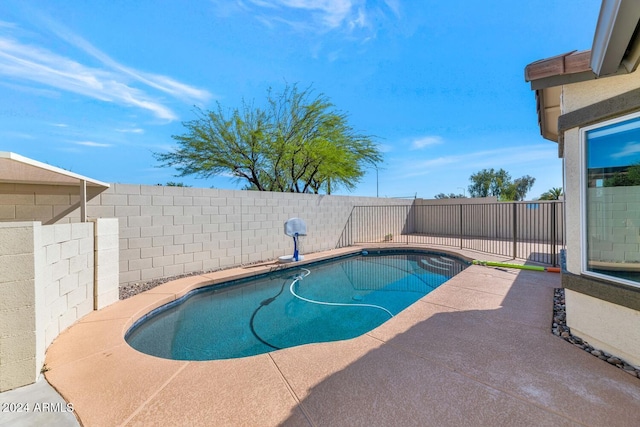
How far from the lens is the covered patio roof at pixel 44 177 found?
2.58m

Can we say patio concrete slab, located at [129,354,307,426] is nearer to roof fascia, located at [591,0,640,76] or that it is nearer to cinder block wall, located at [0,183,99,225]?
roof fascia, located at [591,0,640,76]

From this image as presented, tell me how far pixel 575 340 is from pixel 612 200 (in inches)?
57.2

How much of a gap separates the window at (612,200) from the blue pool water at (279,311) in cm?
266

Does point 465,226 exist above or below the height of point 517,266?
above

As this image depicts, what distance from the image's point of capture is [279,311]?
4.35m

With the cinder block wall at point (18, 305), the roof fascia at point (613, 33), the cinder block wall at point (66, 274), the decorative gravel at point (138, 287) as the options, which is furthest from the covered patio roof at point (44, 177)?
the roof fascia at point (613, 33)

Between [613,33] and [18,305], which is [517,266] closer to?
[613,33]

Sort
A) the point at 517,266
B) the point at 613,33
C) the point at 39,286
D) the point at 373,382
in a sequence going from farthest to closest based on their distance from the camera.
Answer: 1. the point at 517,266
2. the point at 39,286
3. the point at 373,382
4. the point at 613,33

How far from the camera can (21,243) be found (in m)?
2.02

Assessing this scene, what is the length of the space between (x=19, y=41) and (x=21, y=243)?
223 inches

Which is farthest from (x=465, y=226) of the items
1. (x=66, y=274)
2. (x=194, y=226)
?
(x=66, y=274)

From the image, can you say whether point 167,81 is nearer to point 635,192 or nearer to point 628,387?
point 635,192

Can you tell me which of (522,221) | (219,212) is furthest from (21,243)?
(522,221)

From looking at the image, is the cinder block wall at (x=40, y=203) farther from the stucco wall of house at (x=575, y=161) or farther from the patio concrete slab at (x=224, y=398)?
the stucco wall of house at (x=575, y=161)
